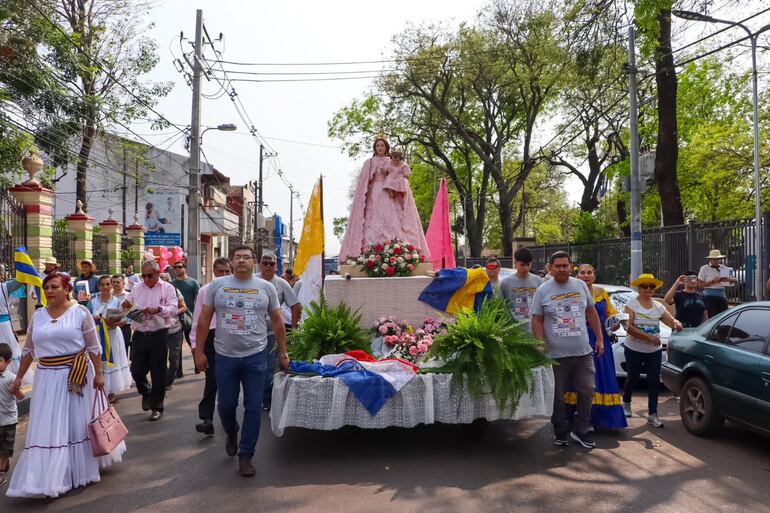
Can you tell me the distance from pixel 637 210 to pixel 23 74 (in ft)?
51.3

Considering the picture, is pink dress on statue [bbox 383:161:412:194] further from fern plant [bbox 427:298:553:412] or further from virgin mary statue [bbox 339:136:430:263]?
fern plant [bbox 427:298:553:412]

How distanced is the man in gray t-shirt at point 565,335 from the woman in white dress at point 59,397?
3811 millimetres

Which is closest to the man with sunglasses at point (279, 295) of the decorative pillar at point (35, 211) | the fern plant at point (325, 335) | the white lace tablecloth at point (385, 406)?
the fern plant at point (325, 335)

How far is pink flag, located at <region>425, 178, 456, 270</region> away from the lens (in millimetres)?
9883

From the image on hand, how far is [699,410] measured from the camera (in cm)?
630

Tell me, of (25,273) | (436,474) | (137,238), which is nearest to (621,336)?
(436,474)

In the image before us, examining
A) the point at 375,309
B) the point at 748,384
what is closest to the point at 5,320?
the point at 375,309

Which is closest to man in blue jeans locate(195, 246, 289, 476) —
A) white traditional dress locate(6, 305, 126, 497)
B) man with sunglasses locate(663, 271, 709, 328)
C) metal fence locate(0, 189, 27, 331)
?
white traditional dress locate(6, 305, 126, 497)

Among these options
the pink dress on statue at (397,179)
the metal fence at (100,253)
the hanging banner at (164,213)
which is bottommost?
the metal fence at (100,253)

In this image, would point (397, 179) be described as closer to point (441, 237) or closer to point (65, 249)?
point (441, 237)

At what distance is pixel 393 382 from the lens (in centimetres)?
557

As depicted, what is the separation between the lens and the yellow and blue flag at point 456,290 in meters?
7.73

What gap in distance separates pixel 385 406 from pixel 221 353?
4.85 feet

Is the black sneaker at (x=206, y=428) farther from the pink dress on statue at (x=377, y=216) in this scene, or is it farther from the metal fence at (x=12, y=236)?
the metal fence at (x=12, y=236)
